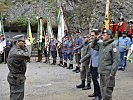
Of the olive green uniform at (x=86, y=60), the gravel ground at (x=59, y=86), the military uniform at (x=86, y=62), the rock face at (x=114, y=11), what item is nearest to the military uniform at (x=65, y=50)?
the gravel ground at (x=59, y=86)

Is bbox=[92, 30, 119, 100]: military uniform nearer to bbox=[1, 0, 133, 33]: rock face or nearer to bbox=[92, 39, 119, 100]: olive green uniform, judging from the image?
bbox=[92, 39, 119, 100]: olive green uniform

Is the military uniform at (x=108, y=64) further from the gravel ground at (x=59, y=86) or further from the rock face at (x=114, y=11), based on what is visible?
the rock face at (x=114, y=11)

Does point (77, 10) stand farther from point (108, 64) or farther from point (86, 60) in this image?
point (108, 64)

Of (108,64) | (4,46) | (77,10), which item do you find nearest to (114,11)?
(77,10)

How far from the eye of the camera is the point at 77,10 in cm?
3191

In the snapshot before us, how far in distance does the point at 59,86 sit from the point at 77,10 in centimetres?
2056

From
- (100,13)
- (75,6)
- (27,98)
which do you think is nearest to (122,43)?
(27,98)

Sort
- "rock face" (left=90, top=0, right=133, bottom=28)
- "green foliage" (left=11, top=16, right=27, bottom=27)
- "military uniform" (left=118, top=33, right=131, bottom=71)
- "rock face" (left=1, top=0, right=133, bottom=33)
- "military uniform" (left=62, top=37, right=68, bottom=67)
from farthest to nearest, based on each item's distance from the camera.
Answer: "rock face" (left=90, top=0, right=133, bottom=28), "rock face" (left=1, top=0, right=133, bottom=33), "green foliage" (left=11, top=16, right=27, bottom=27), "military uniform" (left=62, top=37, right=68, bottom=67), "military uniform" (left=118, top=33, right=131, bottom=71)

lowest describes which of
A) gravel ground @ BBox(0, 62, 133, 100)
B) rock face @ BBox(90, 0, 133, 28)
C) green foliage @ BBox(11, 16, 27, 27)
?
gravel ground @ BBox(0, 62, 133, 100)

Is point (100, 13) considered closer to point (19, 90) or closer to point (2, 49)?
point (2, 49)

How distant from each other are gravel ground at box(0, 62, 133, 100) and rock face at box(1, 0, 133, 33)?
1409 cm

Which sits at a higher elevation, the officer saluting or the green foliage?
the green foliage

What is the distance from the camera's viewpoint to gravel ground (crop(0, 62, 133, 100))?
33.5 ft

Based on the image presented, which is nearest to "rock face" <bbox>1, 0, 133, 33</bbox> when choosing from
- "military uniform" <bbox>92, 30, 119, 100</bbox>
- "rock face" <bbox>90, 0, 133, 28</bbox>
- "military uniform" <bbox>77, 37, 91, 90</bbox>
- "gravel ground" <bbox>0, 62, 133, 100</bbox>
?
"rock face" <bbox>90, 0, 133, 28</bbox>
